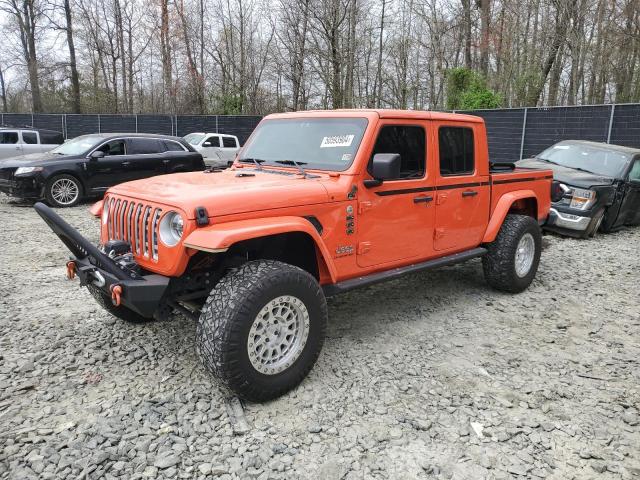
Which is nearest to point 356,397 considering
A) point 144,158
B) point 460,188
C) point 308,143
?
point 308,143

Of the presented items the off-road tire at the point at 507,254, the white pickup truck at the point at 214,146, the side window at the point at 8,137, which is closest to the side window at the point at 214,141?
the white pickup truck at the point at 214,146

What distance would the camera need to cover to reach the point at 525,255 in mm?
5730

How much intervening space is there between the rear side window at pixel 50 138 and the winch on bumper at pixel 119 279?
14.3 m

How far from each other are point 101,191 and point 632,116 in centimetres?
1291

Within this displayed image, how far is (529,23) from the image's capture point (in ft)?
74.8

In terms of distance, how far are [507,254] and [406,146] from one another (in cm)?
184

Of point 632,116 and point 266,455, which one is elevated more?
point 632,116

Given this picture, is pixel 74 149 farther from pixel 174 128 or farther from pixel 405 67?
pixel 405 67

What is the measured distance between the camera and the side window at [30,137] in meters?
15.2

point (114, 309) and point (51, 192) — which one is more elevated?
point (51, 192)

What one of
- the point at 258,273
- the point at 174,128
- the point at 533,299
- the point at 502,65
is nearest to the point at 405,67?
the point at 502,65

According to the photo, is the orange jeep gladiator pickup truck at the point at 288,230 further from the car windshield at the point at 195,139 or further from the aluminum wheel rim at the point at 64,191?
the car windshield at the point at 195,139

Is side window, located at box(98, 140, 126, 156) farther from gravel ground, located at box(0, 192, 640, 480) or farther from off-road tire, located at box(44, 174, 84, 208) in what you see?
A: gravel ground, located at box(0, 192, 640, 480)

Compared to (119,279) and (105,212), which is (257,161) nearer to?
(105,212)
